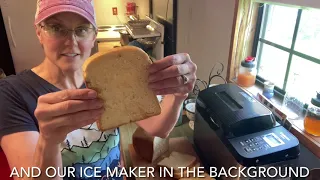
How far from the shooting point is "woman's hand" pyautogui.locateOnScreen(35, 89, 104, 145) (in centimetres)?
53

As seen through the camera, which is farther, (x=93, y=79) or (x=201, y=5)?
(x=201, y=5)

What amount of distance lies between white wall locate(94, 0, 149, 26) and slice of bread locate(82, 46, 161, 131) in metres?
3.19

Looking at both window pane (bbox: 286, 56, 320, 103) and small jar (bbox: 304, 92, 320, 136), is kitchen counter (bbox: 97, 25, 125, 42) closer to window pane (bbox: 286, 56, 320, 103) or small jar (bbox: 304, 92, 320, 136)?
window pane (bbox: 286, 56, 320, 103)

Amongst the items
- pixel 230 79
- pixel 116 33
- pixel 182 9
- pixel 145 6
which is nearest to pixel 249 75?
pixel 230 79

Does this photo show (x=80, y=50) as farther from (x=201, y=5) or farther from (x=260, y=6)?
(x=201, y=5)

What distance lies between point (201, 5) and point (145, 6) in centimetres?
213

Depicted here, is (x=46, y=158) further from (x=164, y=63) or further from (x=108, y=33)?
(x=108, y=33)

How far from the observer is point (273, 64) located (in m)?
1.47

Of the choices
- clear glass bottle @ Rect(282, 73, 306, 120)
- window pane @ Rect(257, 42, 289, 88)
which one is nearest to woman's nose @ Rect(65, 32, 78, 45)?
clear glass bottle @ Rect(282, 73, 306, 120)

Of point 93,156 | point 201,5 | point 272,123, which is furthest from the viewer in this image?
point 201,5

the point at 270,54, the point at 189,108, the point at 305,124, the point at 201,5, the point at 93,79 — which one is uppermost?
the point at 201,5

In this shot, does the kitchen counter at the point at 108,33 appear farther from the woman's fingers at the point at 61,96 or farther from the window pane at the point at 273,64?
the woman's fingers at the point at 61,96

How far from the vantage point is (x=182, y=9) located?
6.82ft

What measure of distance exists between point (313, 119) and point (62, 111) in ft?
3.11
